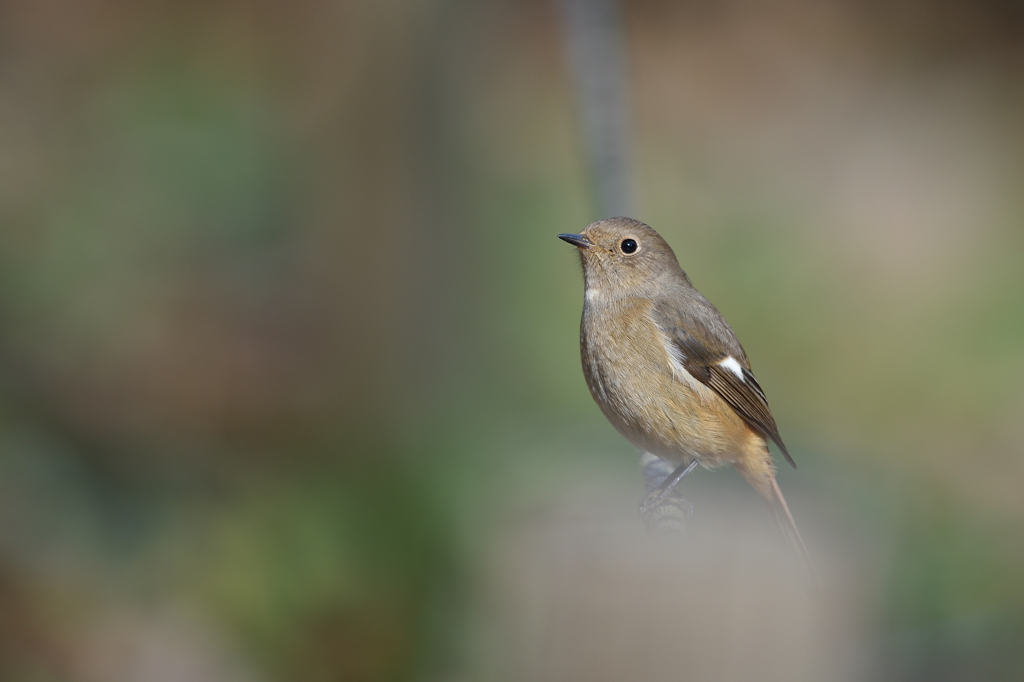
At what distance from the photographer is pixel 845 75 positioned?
994 cm

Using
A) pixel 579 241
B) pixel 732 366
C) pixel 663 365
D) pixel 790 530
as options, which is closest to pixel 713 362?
pixel 732 366

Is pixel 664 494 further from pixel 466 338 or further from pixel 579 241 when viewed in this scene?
pixel 466 338

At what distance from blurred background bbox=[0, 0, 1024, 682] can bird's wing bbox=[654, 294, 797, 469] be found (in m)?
0.31


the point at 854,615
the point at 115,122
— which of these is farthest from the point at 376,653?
the point at 115,122

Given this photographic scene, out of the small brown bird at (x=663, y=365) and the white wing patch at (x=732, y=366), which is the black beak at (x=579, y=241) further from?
the white wing patch at (x=732, y=366)

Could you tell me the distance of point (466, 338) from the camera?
591cm

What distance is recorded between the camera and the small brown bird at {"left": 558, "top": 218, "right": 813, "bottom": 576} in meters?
2.88

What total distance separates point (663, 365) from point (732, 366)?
318 mm

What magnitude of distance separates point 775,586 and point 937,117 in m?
9.47

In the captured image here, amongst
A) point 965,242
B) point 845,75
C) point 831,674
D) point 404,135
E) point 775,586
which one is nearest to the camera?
point 775,586

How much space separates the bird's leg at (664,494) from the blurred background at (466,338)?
7 centimetres

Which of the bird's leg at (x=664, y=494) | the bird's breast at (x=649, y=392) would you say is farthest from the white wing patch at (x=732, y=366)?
the bird's leg at (x=664, y=494)

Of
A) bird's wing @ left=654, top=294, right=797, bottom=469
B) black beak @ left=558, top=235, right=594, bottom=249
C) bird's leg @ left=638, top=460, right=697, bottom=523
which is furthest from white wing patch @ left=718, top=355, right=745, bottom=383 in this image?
black beak @ left=558, top=235, right=594, bottom=249

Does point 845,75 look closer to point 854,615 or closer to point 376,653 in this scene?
point 376,653
